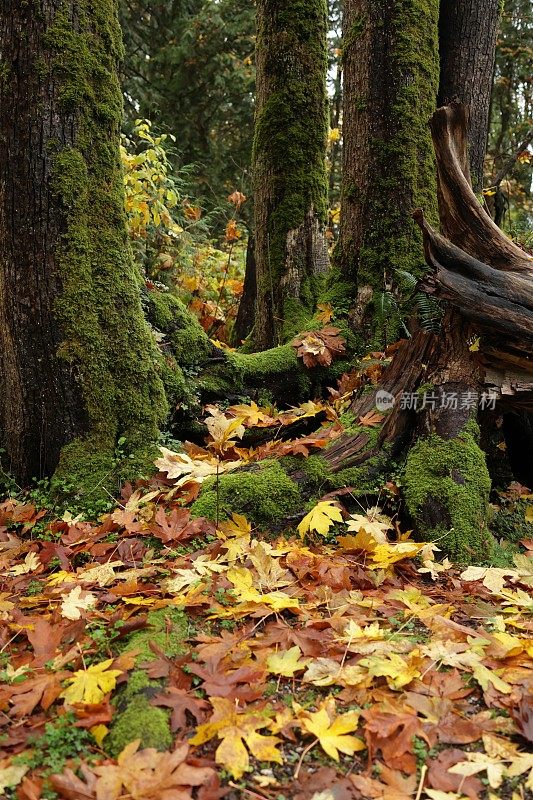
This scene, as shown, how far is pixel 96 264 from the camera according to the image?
11.4 ft

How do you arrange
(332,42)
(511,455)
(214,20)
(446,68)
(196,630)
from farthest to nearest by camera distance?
1. (332,42)
2. (214,20)
3. (446,68)
4. (511,455)
5. (196,630)

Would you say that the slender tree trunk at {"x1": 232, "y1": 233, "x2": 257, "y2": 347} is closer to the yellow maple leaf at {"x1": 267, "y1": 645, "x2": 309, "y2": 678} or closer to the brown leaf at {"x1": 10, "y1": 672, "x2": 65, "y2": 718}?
the yellow maple leaf at {"x1": 267, "y1": 645, "x2": 309, "y2": 678}

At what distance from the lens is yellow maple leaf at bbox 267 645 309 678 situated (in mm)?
2018

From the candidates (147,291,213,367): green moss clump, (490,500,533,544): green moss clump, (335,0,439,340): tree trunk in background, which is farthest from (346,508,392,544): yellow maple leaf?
(335,0,439,340): tree trunk in background

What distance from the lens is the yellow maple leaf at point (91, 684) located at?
1877mm

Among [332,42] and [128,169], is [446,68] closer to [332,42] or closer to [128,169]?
[128,169]

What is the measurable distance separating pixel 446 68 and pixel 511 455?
3277 millimetres

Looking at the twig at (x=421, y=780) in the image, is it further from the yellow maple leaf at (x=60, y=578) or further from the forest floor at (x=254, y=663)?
the yellow maple leaf at (x=60, y=578)

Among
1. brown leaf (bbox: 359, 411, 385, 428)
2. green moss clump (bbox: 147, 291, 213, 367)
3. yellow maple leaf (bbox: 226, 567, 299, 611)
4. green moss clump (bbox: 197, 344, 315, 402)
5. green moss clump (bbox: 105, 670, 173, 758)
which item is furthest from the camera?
Answer: green moss clump (bbox: 197, 344, 315, 402)

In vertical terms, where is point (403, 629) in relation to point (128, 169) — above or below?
below

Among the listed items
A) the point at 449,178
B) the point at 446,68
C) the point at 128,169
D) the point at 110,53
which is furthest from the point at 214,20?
the point at 449,178

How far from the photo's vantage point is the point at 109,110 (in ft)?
11.5

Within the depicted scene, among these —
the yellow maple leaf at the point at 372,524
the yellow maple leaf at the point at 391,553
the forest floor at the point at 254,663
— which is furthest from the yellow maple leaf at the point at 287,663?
the yellow maple leaf at the point at 372,524

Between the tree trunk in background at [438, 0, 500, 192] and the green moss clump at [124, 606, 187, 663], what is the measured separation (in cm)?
426
